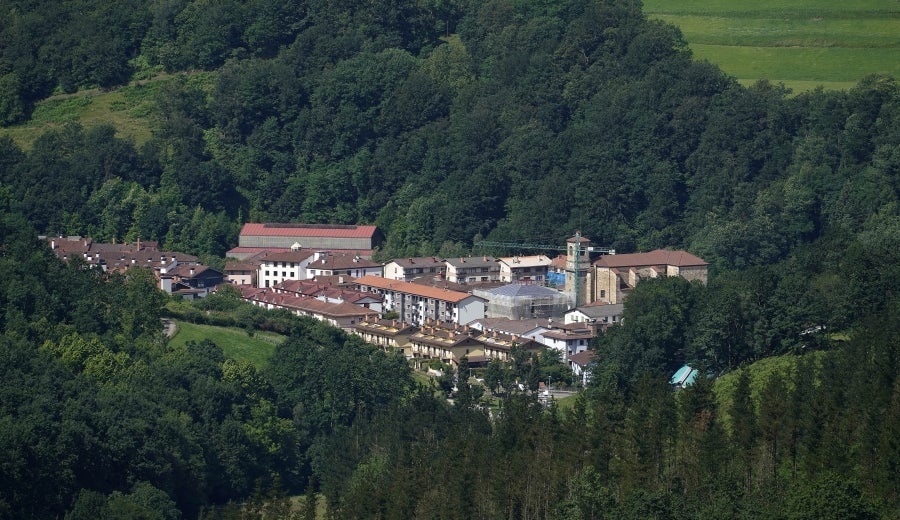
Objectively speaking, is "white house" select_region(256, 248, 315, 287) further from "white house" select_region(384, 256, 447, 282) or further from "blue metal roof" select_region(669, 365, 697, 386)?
"blue metal roof" select_region(669, 365, 697, 386)

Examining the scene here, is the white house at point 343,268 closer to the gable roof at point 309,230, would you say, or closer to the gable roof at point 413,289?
the gable roof at point 413,289

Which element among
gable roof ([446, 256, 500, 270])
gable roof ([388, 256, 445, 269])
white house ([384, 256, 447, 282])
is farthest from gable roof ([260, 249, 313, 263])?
gable roof ([446, 256, 500, 270])

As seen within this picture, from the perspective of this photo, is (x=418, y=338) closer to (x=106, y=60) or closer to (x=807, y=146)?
(x=807, y=146)

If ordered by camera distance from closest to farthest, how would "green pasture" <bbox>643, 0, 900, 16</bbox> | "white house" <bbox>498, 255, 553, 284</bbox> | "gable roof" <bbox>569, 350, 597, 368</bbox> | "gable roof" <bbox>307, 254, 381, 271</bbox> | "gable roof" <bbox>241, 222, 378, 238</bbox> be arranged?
"gable roof" <bbox>569, 350, 597, 368</bbox>, "white house" <bbox>498, 255, 553, 284</bbox>, "gable roof" <bbox>307, 254, 381, 271</bbox>, "gable roof" <bbox>241, 222, 378, 238</bbox>, "green pasture" <bbox>643, 0, 900, 16</bbox>

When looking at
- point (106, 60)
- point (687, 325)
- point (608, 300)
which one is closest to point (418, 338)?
point (608, 300)

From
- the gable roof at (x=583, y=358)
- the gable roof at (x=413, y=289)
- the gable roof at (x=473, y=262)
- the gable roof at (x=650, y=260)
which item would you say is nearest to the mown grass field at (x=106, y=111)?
the gable roof at (x=413, y=289)

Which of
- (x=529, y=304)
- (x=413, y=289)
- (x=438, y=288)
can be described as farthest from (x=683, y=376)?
(x=413, y=289)
